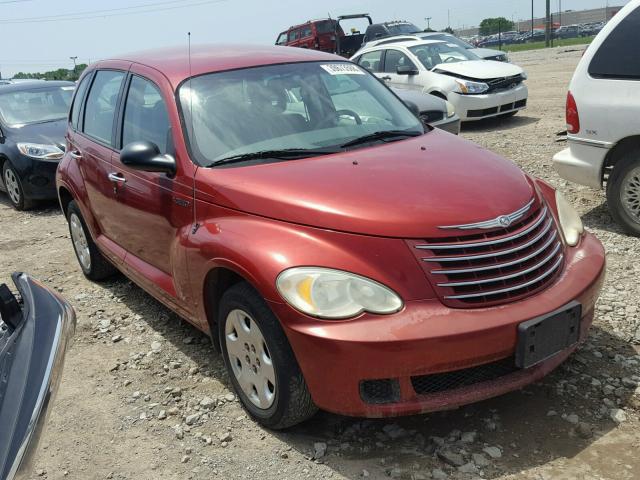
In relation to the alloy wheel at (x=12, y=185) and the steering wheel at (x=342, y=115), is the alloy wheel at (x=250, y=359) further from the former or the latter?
the alloy wheel at (x=12, y=185)

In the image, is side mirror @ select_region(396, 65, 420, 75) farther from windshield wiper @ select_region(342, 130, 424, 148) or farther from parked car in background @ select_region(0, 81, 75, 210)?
windshield wiper @ select_region(342, 130, 424, 148)

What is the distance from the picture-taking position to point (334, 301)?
8.64 ft

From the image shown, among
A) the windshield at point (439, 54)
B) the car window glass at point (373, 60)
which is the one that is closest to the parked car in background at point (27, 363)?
the windshield at point (439, 54)

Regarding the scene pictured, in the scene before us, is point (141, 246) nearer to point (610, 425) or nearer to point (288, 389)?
point (288, 389)

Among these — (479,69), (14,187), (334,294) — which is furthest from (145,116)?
(479,69)

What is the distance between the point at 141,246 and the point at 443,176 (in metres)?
2.04

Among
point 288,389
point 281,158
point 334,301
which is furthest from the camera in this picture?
point 281,158

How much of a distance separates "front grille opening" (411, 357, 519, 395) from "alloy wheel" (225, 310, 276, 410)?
664 mm

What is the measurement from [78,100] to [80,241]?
3.87 ft

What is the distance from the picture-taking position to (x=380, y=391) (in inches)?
106

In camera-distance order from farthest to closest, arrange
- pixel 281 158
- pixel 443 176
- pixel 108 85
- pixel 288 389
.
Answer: pixel 108 85 → pixel 281 158 → pixel 443 176 → pixel 288 389

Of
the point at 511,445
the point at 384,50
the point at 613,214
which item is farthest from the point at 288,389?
the point at 384,50

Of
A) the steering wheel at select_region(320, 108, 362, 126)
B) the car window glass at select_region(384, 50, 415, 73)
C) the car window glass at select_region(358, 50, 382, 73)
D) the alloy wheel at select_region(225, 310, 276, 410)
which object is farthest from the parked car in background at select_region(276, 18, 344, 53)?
the alloy wheel at select_region(225, 310, 276, 410)

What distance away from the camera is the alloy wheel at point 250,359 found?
2.94m
